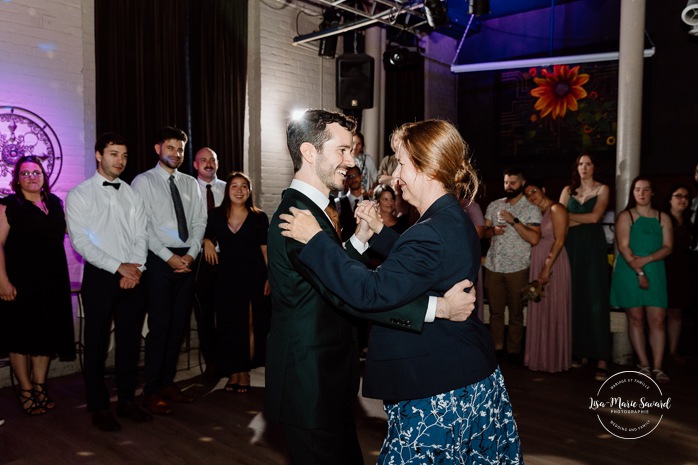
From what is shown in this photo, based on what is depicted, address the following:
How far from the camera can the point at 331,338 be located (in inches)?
63.4

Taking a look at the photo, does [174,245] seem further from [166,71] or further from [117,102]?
[166,71]

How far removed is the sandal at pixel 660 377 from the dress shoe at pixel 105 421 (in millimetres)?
3710

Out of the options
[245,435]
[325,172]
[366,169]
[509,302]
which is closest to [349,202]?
[366,169]

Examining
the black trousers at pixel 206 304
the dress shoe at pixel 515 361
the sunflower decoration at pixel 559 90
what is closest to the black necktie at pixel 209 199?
the black trousers at pixel 206 304

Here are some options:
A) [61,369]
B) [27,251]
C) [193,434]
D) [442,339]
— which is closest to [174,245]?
[27,251]

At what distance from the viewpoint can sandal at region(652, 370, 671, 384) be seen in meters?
4.12

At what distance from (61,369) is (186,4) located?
3.48 meters

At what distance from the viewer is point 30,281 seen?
369 cm

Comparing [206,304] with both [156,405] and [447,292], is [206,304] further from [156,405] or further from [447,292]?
[447,292]

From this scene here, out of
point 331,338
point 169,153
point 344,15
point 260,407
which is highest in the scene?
point 344,15

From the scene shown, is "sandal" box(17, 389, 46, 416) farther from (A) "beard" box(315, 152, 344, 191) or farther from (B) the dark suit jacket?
(A) "beard" box(315, 152, 344, 191)

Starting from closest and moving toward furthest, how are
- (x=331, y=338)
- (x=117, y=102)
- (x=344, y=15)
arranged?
(x=331, y=338), (x=117, y=102), (x=344, y=15)

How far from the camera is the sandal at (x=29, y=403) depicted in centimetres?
358

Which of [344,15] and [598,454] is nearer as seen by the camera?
[598,454]
